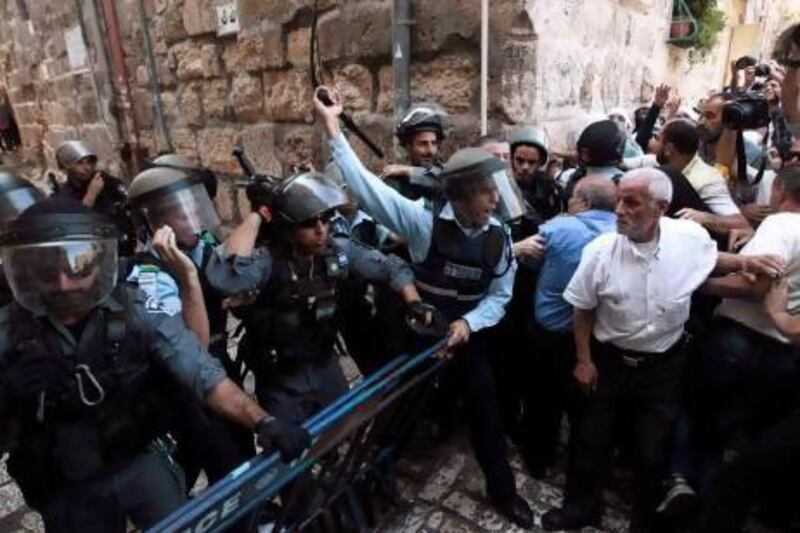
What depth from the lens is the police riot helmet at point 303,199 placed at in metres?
2.11

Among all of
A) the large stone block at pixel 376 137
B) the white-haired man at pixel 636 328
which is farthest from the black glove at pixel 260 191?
the large stone block at pixel 376 137

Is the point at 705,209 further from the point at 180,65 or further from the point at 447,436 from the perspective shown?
the point at 180,65

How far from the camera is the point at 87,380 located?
1529 millimetres

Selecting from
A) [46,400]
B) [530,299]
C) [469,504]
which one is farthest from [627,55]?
[46,400]

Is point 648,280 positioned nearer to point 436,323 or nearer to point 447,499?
point 436,323

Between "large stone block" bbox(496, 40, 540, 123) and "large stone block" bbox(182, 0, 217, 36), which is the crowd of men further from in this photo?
"large stone block" bbox(182, 0, 217, 36)

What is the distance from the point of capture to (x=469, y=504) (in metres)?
2.61

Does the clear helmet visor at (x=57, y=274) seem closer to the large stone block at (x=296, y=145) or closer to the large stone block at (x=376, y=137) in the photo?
the large stone block at (x=376, y=137)

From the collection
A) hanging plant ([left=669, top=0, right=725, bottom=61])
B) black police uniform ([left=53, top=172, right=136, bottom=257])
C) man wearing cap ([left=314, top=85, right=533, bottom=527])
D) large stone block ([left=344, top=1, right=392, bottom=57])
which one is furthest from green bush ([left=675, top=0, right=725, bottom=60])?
black police uniform ([left=53, top=172, right=136, bottom=257])

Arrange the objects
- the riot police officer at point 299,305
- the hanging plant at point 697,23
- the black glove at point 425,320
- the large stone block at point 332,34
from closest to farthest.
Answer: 1. the riot police officer at point 299,305
2. the black glove at point 425,320
3. the large stone block at point 332,34
4. the hanging plant at point 697,23

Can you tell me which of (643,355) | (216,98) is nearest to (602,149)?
(643,355)

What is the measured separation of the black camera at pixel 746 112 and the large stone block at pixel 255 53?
3154mm

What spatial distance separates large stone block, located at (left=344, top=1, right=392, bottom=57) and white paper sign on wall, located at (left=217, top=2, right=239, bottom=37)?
127cm

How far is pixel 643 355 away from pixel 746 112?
4.85 feet
